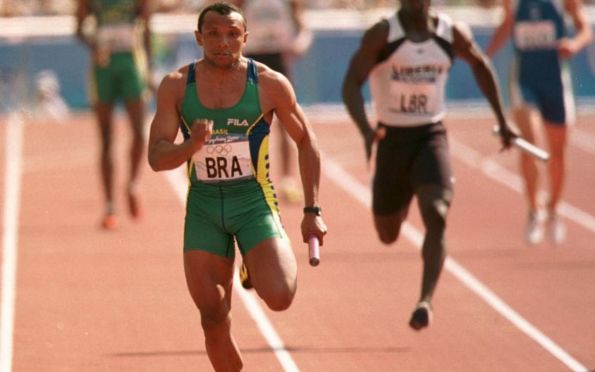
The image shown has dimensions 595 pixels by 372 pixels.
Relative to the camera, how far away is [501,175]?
21.0m

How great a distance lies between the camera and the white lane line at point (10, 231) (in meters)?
10.6

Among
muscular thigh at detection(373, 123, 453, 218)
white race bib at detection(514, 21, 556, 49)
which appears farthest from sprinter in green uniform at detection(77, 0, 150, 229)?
muscular thigh at detection(373, 123, 453, 218)

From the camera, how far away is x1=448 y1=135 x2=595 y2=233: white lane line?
56.4 feet

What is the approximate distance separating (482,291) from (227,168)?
16.0 ft

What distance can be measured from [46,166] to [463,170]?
543cm

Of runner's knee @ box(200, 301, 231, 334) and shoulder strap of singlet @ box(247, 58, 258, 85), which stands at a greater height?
shoulder strap of singlet @ box(247, 58, 258, 85)

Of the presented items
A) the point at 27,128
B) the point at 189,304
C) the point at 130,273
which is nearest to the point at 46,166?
the point at 27,128

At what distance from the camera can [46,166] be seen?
72.5 ft

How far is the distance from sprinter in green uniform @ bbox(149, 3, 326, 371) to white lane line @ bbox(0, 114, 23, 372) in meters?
2.08

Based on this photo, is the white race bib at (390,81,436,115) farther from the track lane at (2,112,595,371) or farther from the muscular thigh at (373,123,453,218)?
the track lane at (2,112,595,371)

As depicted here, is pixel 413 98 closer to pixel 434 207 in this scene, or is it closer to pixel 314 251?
pixel 434 207

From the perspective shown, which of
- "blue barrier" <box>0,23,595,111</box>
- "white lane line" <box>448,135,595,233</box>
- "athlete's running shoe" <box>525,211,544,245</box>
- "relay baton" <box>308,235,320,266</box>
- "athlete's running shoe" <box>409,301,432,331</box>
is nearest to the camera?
"relay baton" <box>308,235,320,266</box>

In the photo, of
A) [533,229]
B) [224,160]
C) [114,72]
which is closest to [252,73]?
[224,160]

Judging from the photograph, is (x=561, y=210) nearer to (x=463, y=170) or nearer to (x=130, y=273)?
(x=463, y=170)
